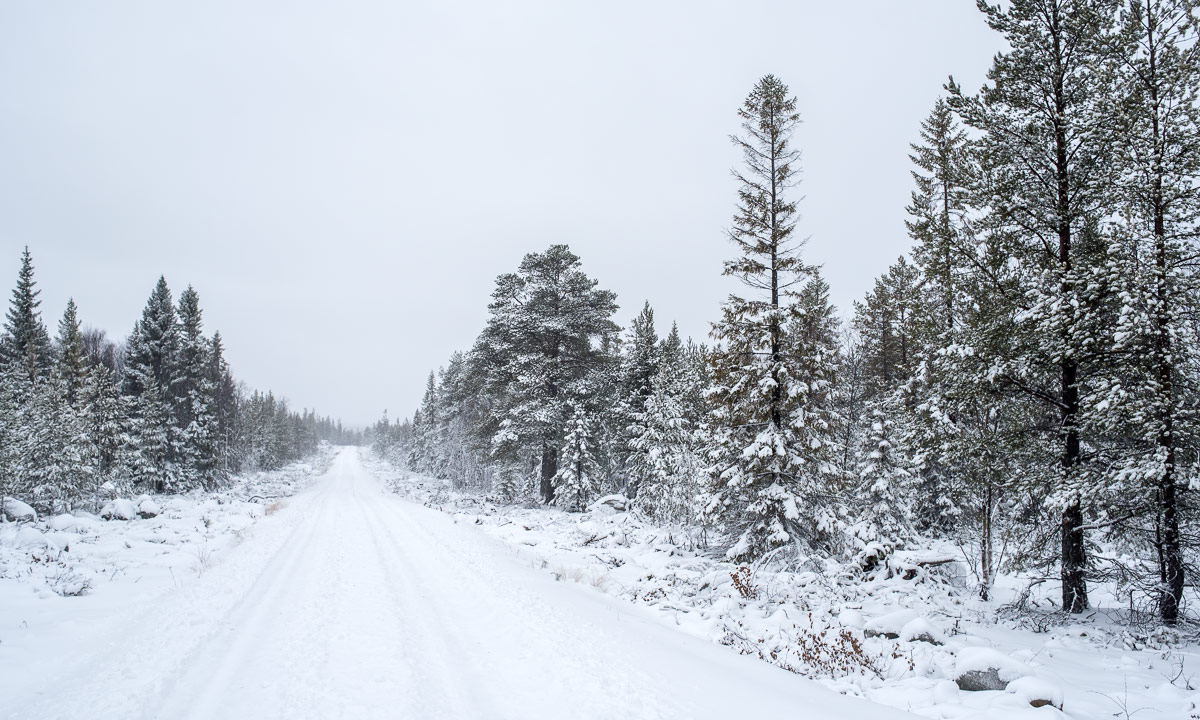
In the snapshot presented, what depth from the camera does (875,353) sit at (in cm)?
2577

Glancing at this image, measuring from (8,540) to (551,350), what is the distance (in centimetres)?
1873

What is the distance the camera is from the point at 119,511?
19.3 metres

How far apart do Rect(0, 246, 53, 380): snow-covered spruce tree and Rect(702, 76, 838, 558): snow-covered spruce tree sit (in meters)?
45.5

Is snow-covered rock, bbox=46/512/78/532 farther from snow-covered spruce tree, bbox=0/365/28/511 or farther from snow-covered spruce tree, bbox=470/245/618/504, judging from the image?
snow-covered spruce tree, bbox=470/245/618/504

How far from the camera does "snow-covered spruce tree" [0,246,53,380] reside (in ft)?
115

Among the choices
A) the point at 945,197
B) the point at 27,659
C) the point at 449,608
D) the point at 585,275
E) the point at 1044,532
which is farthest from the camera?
the point at 585,275

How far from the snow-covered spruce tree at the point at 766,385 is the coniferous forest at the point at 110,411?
2430cm

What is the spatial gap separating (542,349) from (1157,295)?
2128 centimetres

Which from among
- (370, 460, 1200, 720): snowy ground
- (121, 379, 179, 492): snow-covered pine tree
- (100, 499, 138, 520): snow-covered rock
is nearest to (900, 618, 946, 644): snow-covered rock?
(370, 460, 1200, 720): snowy ground

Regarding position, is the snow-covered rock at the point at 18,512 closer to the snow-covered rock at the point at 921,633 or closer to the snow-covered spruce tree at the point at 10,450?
the snow-covered spruce tree at the point at 10,450

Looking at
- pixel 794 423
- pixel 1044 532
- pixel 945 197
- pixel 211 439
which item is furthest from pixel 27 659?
pixel 211 439

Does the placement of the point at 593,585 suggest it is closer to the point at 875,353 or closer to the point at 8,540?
the point at 8,540

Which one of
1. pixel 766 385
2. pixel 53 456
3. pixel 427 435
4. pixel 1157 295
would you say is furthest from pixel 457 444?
pixel 1157 295

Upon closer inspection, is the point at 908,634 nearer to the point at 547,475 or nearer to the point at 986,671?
the point at 986,671
